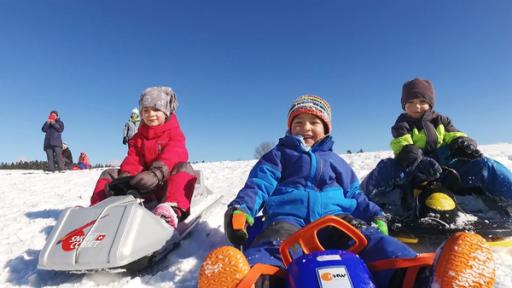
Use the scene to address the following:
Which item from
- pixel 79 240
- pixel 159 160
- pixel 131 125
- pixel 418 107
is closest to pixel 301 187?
pixel 79 240

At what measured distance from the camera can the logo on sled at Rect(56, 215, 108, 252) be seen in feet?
7.15

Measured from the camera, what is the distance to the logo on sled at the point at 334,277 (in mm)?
1297

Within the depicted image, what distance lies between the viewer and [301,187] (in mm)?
2539

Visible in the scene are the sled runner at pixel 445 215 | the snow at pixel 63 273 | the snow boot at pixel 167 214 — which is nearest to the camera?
the snow at pixel 63 273

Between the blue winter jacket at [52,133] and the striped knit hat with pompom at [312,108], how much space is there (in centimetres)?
1110

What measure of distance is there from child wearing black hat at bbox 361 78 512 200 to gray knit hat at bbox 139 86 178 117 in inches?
94.6

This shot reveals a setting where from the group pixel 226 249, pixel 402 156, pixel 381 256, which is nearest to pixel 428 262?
pixel 381 256

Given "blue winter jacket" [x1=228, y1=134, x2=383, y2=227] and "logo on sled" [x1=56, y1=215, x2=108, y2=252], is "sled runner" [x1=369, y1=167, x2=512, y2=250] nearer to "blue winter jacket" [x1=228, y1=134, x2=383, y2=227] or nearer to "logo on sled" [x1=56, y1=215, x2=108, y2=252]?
"blue winter jacket" [x1=228, y1=134, x2=383, y2=227]

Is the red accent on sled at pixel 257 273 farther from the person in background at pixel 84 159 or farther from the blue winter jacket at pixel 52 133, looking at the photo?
the person in background at pixel 84 159

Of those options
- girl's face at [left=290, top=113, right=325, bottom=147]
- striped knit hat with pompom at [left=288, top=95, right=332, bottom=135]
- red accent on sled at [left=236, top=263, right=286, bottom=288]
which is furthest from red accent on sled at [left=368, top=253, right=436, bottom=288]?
striped knit hat with pompom at [left=288, top=95, right=332, bottom=135]

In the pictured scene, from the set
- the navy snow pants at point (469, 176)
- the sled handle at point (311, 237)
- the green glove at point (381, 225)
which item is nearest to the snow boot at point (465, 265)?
the sled handle at point (311, 237)

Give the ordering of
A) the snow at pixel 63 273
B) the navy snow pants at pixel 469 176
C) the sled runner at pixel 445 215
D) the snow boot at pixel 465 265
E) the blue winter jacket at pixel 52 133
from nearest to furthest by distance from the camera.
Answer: the snow boot at pixel 465 265 → the snow at pixel 63 273 → the sled runner at pixel 445 215 → the navy snow pants at pixel 469 176 → the blue winter jacket at pixel 52 133

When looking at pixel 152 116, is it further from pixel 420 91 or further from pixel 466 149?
pixel 466 149

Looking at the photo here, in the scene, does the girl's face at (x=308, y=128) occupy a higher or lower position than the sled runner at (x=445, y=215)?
higher
